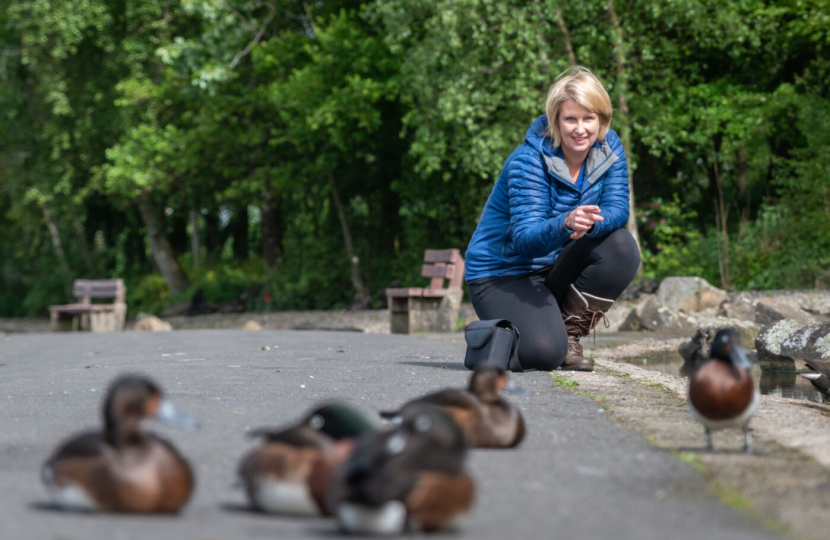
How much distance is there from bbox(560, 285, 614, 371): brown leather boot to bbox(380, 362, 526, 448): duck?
2847 millimetres

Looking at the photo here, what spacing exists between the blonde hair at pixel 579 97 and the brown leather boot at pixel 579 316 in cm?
104

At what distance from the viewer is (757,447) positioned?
3365mm

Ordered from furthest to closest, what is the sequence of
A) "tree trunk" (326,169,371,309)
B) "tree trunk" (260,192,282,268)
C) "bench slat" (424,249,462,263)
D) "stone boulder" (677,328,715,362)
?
"tree trunk" (260,192,282,268), "tree trunk" (326,169,371,309), "bench slat" (424,249,462,263), "stone boulder" (677,328,715,362)

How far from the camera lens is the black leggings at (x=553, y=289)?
5.74m

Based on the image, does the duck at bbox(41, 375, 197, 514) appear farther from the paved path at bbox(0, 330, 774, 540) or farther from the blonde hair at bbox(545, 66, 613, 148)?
the blonde hair at bbox(545, 66, 613, 148)

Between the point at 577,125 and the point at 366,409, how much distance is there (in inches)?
95.0

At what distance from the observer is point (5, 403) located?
4988 millimetres

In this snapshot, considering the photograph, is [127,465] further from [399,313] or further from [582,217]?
[399,313]

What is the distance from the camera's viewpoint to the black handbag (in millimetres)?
5512

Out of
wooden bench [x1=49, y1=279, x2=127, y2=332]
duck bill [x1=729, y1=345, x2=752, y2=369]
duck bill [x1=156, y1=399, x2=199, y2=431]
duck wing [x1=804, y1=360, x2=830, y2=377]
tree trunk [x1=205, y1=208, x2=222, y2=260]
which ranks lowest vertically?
wooden bench [x1=49, y1=279, x2=127, y2=332]

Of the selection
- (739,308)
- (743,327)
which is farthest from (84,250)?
(743,327)

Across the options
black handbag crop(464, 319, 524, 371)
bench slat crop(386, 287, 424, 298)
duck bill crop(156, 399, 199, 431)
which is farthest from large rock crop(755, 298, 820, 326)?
duck bill crop(156, 399, 199, 431)

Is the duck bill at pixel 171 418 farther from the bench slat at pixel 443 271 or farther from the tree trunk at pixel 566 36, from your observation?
the tree trunk at pixel 566 36

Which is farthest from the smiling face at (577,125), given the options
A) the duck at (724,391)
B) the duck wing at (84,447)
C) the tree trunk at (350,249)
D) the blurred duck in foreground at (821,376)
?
the tree trunk at (350,249)
